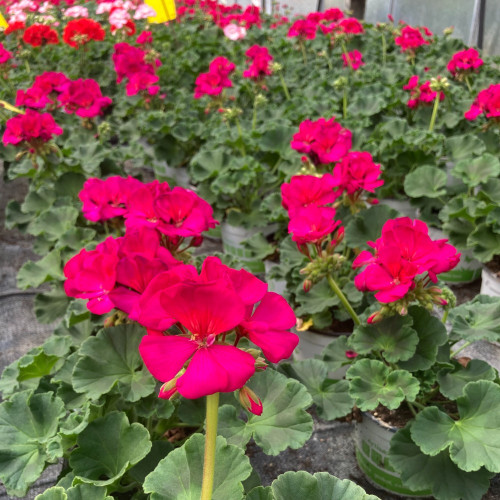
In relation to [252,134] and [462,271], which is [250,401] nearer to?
[462,271]

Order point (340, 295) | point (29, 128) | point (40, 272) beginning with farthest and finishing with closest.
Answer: point (29, 128), point (40, 272), point (340, 295)

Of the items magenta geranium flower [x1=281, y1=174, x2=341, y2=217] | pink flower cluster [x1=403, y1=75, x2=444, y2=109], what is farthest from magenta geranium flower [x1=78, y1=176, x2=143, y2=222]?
pink flower cluster [x1=403, y1=75, x2=444, y2=109]

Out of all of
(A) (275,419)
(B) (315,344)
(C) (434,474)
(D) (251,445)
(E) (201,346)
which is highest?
(E) (201,346)

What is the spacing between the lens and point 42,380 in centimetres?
126

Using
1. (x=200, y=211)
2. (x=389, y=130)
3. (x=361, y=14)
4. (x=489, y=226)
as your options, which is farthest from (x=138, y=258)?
(x=361, y=14)

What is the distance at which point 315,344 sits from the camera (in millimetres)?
1729

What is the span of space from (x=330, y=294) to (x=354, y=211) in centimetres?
24

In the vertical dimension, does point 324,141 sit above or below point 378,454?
above

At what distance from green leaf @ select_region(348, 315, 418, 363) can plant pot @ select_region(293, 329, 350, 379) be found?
0.42m

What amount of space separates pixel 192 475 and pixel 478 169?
167 centimetres

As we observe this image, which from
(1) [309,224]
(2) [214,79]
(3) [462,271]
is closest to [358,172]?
(1) [309,224]

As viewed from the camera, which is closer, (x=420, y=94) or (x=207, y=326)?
(x=207, y=326)

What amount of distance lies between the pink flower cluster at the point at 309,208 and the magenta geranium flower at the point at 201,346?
23.1 inches

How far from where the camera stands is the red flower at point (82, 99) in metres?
2.49
